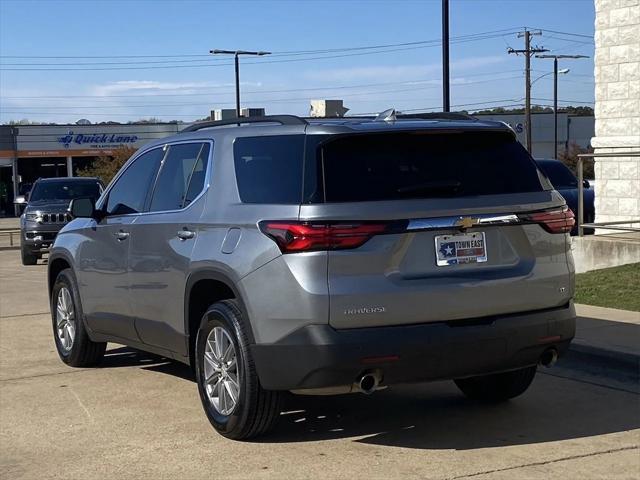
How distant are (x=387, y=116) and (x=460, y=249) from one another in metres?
1.04

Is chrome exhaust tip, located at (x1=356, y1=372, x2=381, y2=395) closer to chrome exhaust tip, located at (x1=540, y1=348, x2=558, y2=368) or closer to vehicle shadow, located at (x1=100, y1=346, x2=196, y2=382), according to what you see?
chrome exhaust tip, located at (x1=540, y1=348, x2=558, y2=368)

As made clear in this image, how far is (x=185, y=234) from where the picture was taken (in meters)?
6.56

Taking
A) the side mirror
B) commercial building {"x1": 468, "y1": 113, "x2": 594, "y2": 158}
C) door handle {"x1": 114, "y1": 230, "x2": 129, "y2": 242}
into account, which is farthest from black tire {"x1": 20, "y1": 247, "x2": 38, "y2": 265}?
commercial building {"x1": 468, "y1": 113, "x2": 594, "y2": 158}

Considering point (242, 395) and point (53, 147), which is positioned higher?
point (53, 147)

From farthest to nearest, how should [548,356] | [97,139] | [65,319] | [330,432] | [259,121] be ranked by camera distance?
[97,139] → [65,319] → [259,121] → [330,432] → [548,356]

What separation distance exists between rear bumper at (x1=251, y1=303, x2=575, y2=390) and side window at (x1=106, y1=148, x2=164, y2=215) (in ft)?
Answer: 7.60

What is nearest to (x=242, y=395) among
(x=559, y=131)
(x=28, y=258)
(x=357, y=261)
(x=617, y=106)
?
(x=357, y=261)

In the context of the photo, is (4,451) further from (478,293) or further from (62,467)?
(478,293)

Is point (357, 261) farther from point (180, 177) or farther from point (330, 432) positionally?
point (180, 177)

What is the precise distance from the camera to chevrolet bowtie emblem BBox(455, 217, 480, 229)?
565cm

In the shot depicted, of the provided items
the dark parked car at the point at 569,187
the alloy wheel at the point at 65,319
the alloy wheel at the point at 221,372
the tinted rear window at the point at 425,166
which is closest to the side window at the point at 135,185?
the alloy wheel at the point at 65,319

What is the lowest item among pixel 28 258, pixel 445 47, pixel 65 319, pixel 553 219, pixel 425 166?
pixel 28 258

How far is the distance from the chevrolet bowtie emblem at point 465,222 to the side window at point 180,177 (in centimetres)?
187

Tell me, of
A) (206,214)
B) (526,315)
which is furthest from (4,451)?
(526,315)
